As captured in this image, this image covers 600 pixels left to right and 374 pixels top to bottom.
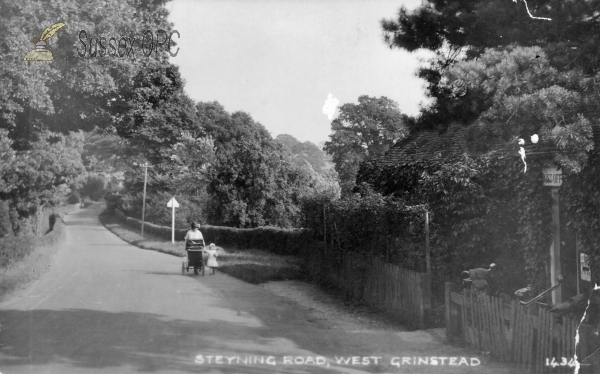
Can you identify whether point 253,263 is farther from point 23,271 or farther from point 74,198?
point 74,198

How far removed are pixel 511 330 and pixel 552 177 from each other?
7.73 ft

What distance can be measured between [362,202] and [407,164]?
1.96 metres

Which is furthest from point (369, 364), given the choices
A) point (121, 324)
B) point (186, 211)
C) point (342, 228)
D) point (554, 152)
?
point (186, 211)

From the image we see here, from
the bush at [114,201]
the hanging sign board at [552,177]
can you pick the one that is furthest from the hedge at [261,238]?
the bush at [114,201]

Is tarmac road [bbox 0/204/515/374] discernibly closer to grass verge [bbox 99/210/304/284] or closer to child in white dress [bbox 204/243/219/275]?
grass verge [bbox 99/210/304/284]

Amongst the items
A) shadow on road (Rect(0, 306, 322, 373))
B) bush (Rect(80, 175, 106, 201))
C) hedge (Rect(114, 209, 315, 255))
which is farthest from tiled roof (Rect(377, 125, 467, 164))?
bush (Rect(80, 175, 106, 201))

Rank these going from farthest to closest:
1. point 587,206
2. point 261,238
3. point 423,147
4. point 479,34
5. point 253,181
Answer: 1. point 253,181
2. point 261,238
3. point 423,147
4. point 479,34
5. point 587,206

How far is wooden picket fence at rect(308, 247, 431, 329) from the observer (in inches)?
412

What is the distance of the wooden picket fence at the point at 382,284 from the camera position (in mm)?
10453

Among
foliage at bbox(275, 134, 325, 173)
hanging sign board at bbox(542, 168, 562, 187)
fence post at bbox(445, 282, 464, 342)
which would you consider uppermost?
foliage at bbox(275, 134, 325, 173)

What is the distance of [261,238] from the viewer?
28.3 metres

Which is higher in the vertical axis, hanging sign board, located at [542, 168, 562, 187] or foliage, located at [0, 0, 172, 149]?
foliage, located at [0, 0, 172, 149]

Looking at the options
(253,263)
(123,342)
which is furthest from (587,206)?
(253,263)

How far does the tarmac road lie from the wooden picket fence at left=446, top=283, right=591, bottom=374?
0.26 metres
